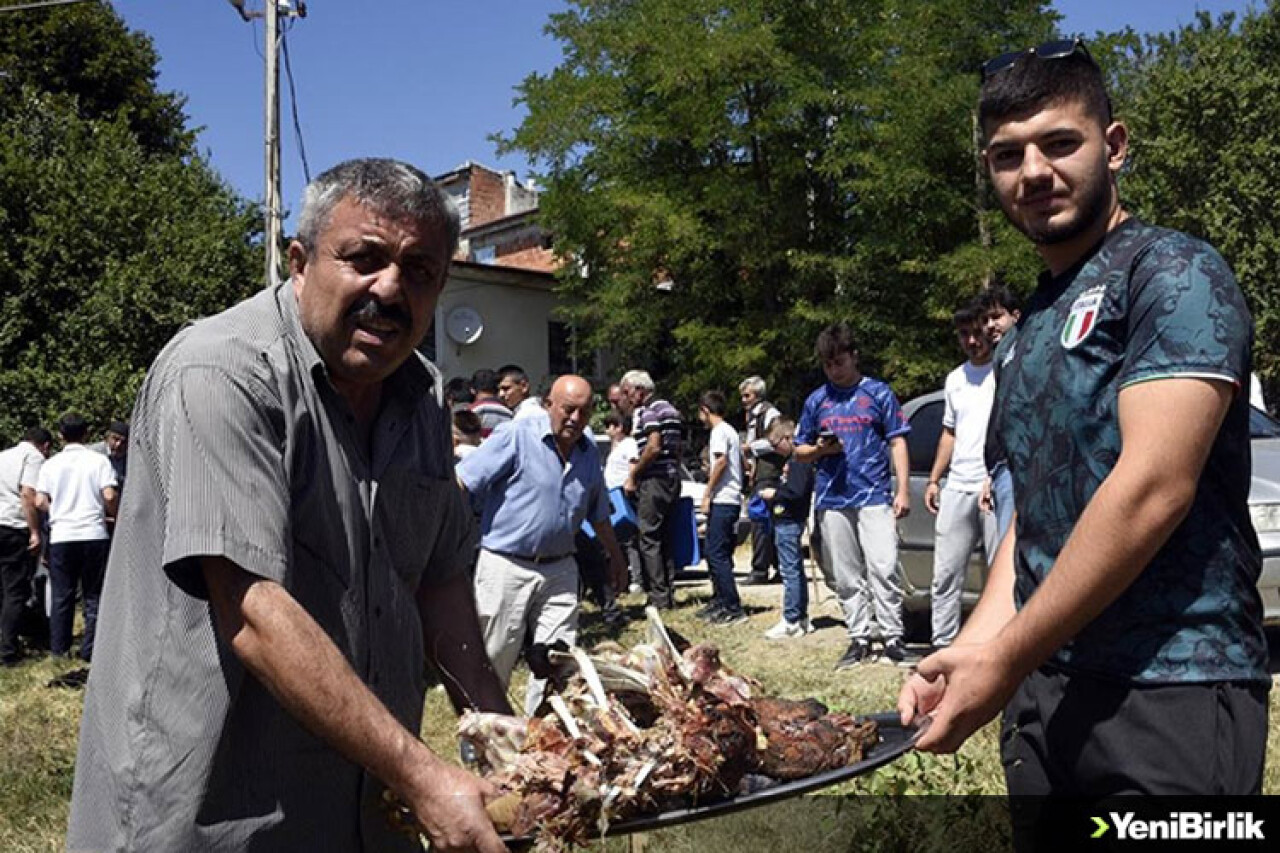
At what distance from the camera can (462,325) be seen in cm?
2842

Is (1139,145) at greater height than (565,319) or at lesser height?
greater

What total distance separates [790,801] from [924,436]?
4403mm

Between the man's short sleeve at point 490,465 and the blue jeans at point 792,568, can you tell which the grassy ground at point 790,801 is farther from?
the man's short sleeve at point 490,465

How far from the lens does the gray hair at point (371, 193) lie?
2.14 metres

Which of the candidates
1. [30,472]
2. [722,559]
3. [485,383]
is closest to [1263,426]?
[722,559]

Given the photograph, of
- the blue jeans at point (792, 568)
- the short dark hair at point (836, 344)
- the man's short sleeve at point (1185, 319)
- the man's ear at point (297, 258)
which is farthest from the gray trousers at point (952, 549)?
the man's ear at point (297, 258)

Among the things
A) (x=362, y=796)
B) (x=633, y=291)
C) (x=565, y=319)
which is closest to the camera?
(x=362, y=796)

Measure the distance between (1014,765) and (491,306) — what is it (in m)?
28.1

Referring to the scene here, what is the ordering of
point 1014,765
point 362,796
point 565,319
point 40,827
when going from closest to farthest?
point 362,796, point 1014,765, point 40,827, point 565,319

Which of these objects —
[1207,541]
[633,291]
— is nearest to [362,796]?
[1207,541]

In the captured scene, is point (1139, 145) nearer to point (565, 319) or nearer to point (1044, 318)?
point (565, 319)

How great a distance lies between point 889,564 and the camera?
25.5 feet

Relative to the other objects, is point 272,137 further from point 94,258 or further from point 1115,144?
point 1115,144

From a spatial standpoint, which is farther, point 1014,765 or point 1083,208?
point 1014,765
